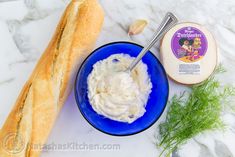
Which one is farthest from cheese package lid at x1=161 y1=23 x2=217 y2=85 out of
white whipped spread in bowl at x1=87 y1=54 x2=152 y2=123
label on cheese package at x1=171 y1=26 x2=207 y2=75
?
white whipped spread in bowl at x1=87 y1=54 x2=152 y2=123

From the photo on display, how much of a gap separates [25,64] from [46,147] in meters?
0.24

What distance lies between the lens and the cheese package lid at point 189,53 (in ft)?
4.12

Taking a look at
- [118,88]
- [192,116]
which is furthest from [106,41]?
[192,116]

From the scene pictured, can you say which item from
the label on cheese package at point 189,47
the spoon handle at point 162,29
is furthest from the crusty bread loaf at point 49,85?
the label on cheese package at point 189,47

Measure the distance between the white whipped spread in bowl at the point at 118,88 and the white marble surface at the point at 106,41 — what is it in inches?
4.6

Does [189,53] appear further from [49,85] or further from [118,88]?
[49,85]

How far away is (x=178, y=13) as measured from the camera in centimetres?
→ 132

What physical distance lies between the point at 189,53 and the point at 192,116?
0.18 meters

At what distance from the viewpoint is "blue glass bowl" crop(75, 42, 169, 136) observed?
117cm

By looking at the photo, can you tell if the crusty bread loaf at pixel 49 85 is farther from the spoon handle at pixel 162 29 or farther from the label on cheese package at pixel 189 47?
the label on cheese package at pixel 189 47

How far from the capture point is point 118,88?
3.69 ft

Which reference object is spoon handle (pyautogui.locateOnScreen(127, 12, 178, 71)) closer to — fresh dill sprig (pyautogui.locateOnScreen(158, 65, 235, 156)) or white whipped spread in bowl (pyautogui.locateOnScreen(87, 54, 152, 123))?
white whipped spread in bowl (pyautogui.locateOnScreen(87, 54, 152, 123))

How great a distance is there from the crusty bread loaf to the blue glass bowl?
0.03 metres

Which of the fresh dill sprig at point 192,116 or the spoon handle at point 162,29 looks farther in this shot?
the fresh dill sprig at point 192,116
